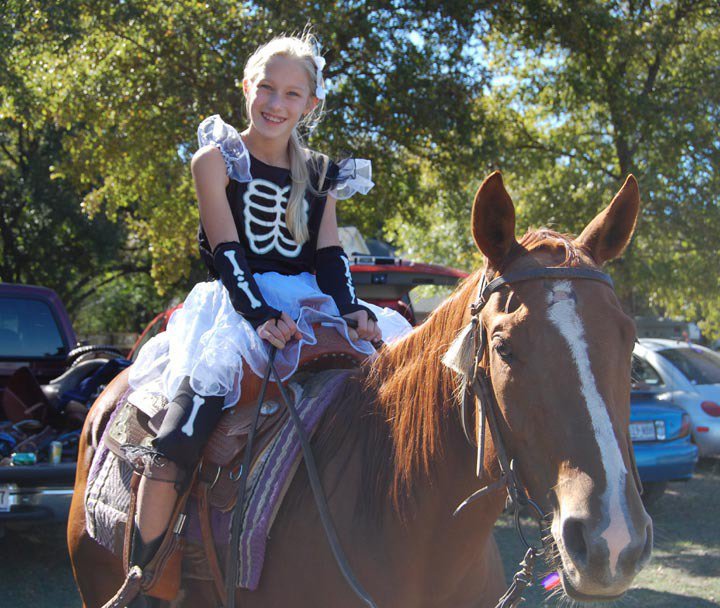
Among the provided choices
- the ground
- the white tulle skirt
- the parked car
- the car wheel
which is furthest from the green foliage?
the white tulle skirt

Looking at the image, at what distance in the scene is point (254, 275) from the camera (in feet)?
9.42

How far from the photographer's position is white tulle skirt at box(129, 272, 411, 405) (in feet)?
8.20

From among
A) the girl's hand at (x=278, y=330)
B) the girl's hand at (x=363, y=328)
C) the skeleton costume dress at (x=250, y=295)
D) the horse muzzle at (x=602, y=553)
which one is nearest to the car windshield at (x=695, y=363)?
the skeleton costume dress at (x=250, y=295)

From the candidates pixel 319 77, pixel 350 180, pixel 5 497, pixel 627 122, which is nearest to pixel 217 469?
pixel 350 180

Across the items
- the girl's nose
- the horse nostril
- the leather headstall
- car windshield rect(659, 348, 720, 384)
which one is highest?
the girl's nose

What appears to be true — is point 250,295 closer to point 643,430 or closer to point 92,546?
point 92,546

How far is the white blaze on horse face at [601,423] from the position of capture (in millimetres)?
1637

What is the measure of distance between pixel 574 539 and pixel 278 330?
3.99ft

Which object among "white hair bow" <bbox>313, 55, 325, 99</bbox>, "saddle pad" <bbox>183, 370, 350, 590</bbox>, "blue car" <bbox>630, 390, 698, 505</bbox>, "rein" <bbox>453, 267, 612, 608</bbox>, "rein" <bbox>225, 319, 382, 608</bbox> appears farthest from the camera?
"blue car" <bbox>630, 390, 698, 505</bbox>

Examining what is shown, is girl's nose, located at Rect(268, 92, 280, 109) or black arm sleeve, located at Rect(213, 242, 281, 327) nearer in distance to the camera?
black arm sleeve, located at Rect(213, 242, 281, 327)

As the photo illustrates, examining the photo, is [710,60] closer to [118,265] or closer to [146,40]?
[146,40]

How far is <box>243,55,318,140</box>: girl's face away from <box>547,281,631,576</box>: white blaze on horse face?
144 centimetres

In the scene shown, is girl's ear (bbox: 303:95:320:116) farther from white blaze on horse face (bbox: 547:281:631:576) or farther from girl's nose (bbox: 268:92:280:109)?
white blaze on horse face (bbox: 547:281:631:576)

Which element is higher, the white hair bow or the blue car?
the white hair bow
